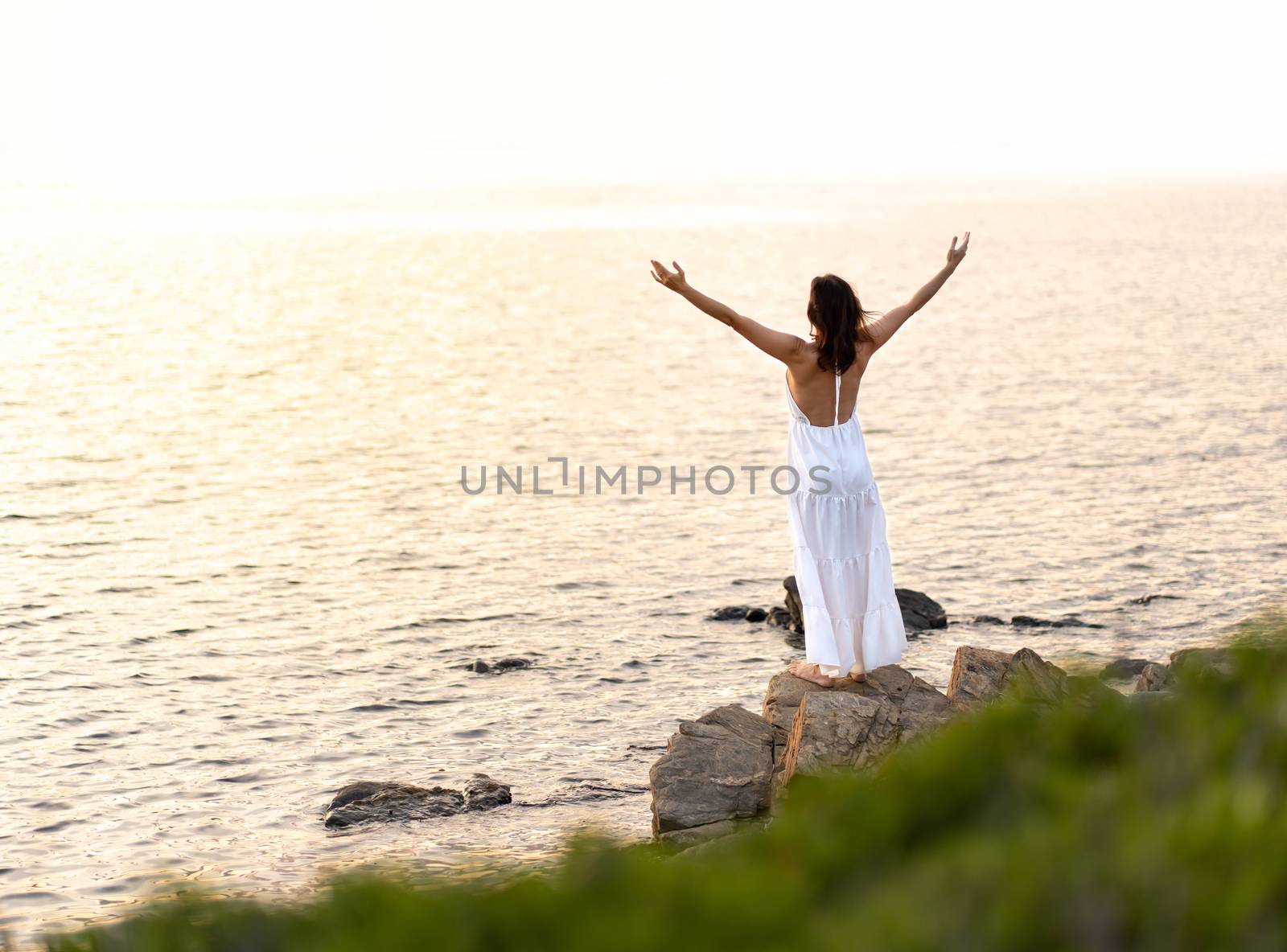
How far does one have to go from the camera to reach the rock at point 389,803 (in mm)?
13023

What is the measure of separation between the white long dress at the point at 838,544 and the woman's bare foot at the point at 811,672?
202mm

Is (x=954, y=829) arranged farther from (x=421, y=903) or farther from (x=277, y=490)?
(x=277, y=490)

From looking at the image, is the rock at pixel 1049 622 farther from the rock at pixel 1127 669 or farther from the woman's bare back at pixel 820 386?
the woman's bare back at pixel 820 386

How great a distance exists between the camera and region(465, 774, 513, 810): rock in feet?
43.5

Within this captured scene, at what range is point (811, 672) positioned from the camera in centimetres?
1243

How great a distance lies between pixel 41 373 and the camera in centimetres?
4491

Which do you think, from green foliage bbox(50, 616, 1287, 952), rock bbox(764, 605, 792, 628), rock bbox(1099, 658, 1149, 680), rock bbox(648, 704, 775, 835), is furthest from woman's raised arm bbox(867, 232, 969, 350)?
rock bbox(764, 605, 792, 628)

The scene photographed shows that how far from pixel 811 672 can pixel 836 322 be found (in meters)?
3.12

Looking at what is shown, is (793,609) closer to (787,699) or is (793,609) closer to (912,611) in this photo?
(912,611)

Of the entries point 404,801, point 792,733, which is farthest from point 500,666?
point 792,733

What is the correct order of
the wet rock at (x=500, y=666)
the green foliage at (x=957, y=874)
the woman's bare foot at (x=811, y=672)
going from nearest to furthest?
the green foliage at (x=957, y=874) < the woman's bare foot at (x=811, y=672) < the wet rock at (x=500, y=666)

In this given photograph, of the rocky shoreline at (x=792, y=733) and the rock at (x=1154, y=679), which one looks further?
the rock at (x=1154, y=679)

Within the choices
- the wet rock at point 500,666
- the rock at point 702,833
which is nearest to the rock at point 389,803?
the rock at point 702,833

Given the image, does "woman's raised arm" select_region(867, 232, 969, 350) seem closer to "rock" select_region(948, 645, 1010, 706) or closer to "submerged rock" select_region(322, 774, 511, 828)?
"rock" select_region(948, 645, 1010, 706)
